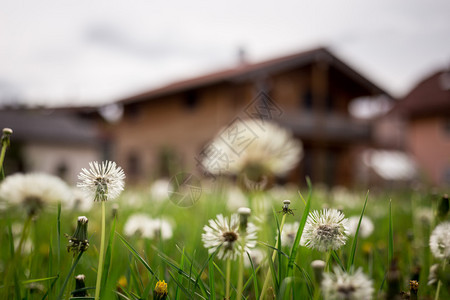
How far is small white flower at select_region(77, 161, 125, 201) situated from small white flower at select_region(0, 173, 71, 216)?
249 mm

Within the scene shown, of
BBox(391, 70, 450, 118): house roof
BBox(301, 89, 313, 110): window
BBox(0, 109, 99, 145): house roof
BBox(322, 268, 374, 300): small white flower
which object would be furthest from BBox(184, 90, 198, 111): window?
BBox(322, 268, 374, 300): small white flower

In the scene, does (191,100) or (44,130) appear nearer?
(191,100)

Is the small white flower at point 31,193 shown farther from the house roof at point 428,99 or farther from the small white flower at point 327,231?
the house roof at point 428,99

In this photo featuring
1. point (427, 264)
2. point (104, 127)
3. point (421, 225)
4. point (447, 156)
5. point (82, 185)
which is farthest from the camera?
point (104, 127)

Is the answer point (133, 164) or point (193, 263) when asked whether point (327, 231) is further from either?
point (133, 164)

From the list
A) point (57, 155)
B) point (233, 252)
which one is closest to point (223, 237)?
point (233, 252)

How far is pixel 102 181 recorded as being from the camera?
61 centimetres

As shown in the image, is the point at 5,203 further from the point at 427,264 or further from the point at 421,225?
the point at 421,225

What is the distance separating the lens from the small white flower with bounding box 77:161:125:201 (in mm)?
602

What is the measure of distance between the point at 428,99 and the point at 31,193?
27.4 m

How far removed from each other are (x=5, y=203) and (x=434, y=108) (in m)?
25.9

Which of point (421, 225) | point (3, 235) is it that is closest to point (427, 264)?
point (421, 225)

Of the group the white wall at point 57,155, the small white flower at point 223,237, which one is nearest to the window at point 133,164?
the white wall at point 57,155

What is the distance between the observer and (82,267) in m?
1.14
